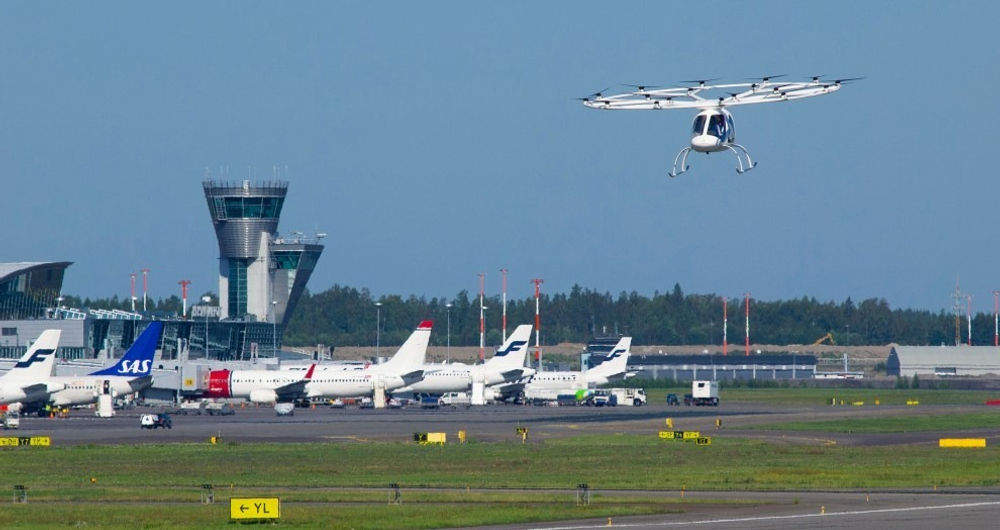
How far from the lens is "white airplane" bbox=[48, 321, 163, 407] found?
338 feet

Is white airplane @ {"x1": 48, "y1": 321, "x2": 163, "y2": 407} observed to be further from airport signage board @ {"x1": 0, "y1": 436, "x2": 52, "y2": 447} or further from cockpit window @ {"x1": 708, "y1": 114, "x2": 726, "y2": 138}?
cockpit window @ {"x1": 708, "y1": 114, "x2": 726, "y2": 138}

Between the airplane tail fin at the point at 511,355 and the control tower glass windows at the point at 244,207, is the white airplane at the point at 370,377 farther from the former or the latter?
the control tower glass windows at the point at 244,207

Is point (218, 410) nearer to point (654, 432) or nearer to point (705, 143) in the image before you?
point (654, 432)

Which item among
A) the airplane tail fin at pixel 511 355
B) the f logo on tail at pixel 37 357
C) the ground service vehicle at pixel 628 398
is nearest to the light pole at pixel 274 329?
the airplane tail fin at pixel 511 355

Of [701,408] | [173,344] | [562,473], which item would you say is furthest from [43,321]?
[562,473]

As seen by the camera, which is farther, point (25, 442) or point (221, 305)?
point (221, 305)

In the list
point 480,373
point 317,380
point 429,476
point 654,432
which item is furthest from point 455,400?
Result: point 429,476

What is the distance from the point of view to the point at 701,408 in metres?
121

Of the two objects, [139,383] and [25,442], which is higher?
[139,383]

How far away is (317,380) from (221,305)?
72439 mm

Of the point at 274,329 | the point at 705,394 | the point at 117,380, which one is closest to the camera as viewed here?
the point at 117,380

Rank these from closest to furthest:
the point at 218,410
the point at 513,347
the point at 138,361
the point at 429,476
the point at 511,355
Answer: the point at 429,476
the point at 138,361
the point at 218,410
the point at 513,347
the point at 511,355

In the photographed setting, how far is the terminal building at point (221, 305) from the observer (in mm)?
160375

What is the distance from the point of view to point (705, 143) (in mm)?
58438
